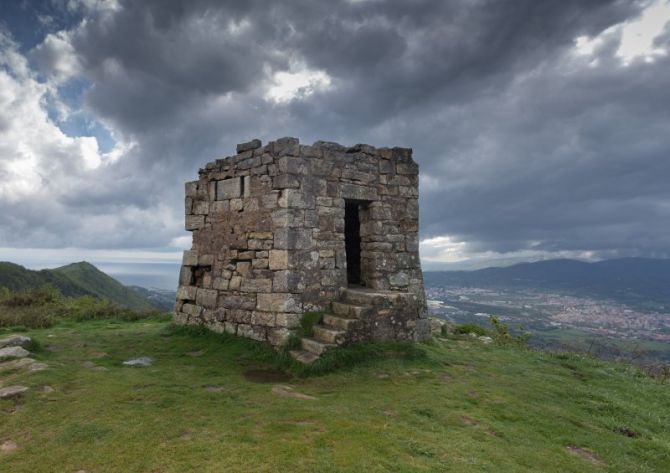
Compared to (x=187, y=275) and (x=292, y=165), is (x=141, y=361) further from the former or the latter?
(x=292, y=165)

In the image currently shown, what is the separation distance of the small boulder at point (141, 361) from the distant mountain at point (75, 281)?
115ft

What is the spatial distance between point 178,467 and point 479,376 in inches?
232

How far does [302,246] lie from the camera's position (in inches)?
356


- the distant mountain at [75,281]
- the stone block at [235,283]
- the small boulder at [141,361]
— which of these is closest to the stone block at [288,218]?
the stone block at [235,283]

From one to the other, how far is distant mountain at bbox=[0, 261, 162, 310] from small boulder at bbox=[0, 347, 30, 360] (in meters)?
34.8

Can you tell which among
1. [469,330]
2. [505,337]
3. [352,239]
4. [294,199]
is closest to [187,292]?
[294,199]

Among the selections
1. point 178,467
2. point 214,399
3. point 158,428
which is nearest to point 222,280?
point 214,399

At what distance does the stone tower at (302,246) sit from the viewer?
29.1ft

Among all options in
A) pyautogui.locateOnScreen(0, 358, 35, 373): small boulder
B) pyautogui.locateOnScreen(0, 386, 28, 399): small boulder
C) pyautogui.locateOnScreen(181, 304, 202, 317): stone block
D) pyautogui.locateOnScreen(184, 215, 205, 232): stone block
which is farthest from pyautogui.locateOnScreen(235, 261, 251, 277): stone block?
pyautogui.locateOnScreen(0, 386, 28, 399): small boulder

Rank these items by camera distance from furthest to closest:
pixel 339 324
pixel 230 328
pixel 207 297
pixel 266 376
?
pixel 207 297
pixel 230 328
pixel 339 324
pixel 266 376

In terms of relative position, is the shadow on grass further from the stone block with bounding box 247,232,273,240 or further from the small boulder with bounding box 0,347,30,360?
the small boulder with bounding box 0,347,30,360

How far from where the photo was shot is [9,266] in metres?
48.8

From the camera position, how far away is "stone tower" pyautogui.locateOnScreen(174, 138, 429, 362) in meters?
8.87

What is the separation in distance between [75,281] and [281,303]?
62873mm
